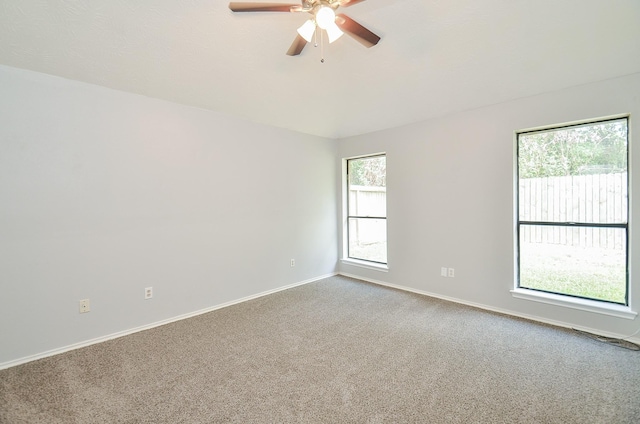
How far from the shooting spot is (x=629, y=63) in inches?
95.1

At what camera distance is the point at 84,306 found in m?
2.67

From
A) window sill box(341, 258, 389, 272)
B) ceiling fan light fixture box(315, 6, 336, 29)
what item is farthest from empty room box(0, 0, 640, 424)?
window sill box(341, 258, 389, 272)

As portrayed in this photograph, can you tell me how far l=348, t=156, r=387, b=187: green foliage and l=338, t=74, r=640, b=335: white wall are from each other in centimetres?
22

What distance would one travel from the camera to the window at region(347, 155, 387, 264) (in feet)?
15.0

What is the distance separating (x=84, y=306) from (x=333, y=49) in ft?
10.4

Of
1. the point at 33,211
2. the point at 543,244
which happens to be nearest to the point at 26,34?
the point at 33,211

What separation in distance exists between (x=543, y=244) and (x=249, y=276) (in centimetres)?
351

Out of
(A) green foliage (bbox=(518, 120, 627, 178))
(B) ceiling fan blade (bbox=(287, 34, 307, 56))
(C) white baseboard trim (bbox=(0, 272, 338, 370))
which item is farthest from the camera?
(A) green foliage (bbox=(518, 120, 627, 178))

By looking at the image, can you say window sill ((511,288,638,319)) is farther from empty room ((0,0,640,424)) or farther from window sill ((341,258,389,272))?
window sill ((341,258,389,272))

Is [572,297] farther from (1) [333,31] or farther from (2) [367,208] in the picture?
(1) [333,31]

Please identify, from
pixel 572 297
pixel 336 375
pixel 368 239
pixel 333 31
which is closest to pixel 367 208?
pixel 368 239

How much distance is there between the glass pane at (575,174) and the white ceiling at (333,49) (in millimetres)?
511

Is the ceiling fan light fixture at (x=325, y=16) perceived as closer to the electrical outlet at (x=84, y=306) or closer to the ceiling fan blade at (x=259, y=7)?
the ceiling fan blade at (x=259, y=7)

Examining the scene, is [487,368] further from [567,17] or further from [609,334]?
[567,17]
